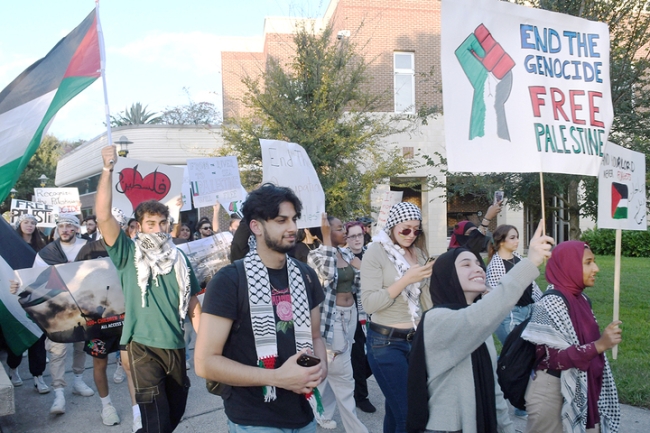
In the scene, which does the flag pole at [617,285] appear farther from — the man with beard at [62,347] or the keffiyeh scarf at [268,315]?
the man with beard at [62,347]

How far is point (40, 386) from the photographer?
21.9 ft

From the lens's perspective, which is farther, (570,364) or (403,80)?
(403,80)

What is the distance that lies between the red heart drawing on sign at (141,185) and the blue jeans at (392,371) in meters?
4.98

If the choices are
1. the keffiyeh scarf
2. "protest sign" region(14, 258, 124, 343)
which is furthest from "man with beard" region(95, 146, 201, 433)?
the keffiyeh scarf

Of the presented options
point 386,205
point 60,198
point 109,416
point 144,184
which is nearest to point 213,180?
point 144,184

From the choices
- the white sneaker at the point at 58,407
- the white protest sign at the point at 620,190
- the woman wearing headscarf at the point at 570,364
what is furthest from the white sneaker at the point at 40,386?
the white protest sign at the point at 620,190

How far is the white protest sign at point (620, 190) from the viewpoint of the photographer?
13.2ft

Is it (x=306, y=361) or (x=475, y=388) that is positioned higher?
(x=306, y=361)

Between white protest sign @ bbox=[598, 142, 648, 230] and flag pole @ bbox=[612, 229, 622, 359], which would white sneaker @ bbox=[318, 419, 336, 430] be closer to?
flag pole @ bbox=[612, 229, 622, 359]

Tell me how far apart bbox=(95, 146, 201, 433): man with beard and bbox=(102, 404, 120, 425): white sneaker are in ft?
5.60

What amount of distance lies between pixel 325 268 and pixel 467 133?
6.94ft

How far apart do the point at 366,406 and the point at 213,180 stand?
4367mm

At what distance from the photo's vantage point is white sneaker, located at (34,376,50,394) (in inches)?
261

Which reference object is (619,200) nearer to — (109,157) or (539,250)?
(539,250)
